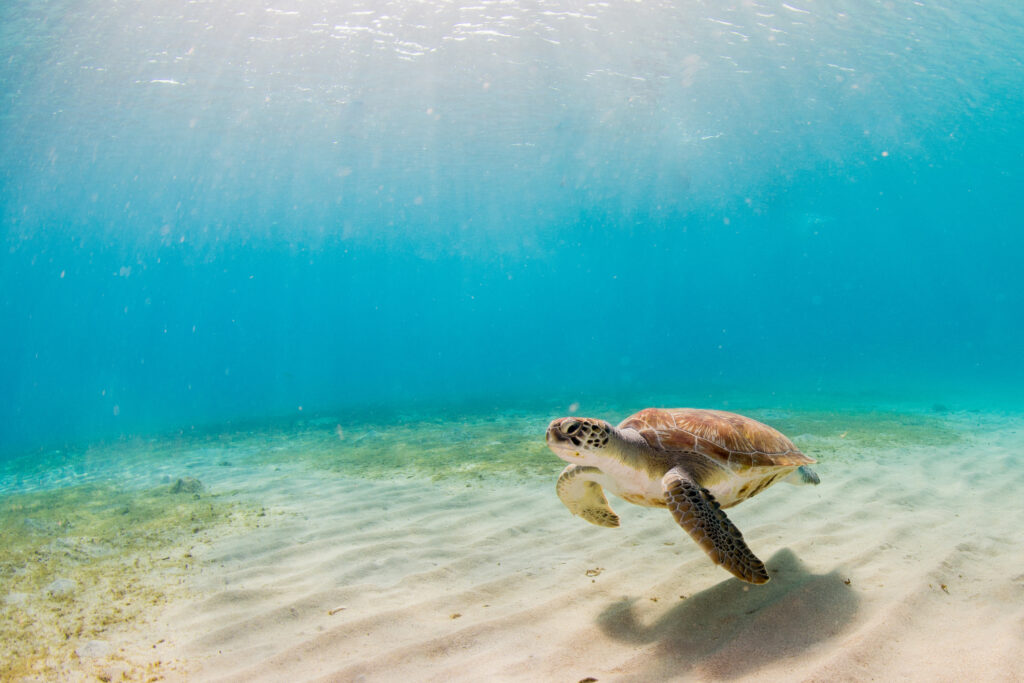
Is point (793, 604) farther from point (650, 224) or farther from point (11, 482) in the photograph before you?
point (650, 224)

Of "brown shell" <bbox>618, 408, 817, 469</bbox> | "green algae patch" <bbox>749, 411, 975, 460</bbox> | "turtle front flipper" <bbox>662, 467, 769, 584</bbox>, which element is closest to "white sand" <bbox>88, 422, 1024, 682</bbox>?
"turtle front flipper" <bbox>662, 467, 769, 584</bbox>

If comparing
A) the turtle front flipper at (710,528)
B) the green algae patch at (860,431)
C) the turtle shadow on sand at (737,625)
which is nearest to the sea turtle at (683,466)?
the turtle front flipper at (710,528)

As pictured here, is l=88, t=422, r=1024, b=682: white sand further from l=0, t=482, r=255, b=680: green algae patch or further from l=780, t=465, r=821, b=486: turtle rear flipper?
l=780, t=465, r=821, b=486: turtle rear flipper

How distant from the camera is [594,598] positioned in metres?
2.80

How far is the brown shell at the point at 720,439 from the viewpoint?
2.70 metres

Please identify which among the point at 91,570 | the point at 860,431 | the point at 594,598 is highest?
the point at 594,598

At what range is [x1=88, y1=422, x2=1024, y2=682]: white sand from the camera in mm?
2062

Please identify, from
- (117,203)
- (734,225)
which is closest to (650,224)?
(734,225)

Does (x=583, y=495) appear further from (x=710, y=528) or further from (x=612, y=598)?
(x=710, y=528)

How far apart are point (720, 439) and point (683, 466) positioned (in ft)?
0.82

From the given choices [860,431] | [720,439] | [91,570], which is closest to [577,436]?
[720,439]

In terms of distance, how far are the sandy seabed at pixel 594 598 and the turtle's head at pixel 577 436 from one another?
0.89 metres

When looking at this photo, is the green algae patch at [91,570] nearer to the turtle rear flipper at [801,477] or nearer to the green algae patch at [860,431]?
the turtle rear flipper at [801,477]

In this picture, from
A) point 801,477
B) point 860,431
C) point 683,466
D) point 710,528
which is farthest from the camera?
point 860,431
